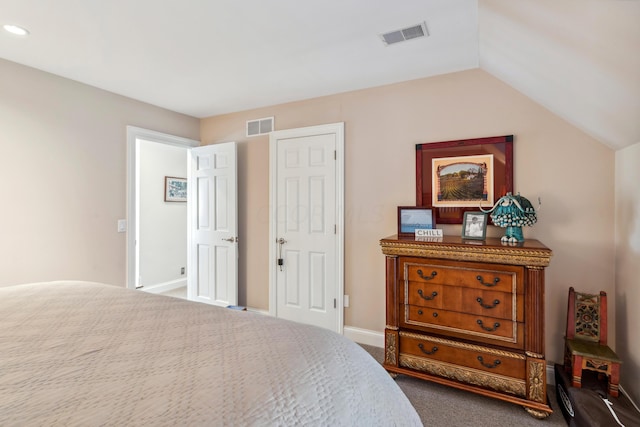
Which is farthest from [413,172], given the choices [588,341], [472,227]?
[588,341]

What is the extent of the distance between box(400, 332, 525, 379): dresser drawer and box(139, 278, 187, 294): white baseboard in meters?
3.81

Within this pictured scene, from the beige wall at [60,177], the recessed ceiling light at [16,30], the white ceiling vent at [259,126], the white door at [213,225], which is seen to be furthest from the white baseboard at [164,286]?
the recessed ceiling light at [16,30]

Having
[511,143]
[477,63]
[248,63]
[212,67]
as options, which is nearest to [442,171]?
[511,143]

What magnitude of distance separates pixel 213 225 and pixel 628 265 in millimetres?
3690

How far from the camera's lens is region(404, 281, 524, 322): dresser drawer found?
1.92 meters

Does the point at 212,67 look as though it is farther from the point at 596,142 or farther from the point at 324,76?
the point at 596,142

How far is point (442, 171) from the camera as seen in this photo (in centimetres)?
257

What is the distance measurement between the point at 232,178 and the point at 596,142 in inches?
129

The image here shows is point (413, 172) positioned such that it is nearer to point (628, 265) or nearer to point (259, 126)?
point (628, 265)

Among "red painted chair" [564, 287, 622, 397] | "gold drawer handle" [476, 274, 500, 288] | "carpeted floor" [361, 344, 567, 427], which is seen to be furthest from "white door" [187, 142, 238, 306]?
"red painted chair" [564, 287, 622, 397]

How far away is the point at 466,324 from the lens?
2049mm

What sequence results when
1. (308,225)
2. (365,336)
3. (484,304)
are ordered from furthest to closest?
(308,225) → (365,336) → (484,304)

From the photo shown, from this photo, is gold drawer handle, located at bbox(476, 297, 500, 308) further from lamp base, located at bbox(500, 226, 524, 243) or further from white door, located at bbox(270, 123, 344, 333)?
white door, located at bbox(270, 123, 344, 333)

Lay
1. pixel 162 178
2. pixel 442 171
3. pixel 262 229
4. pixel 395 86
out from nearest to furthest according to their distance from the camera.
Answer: pixel 442 171 < pixel 395 86 < pixel 262 229 < pixel 162 178
